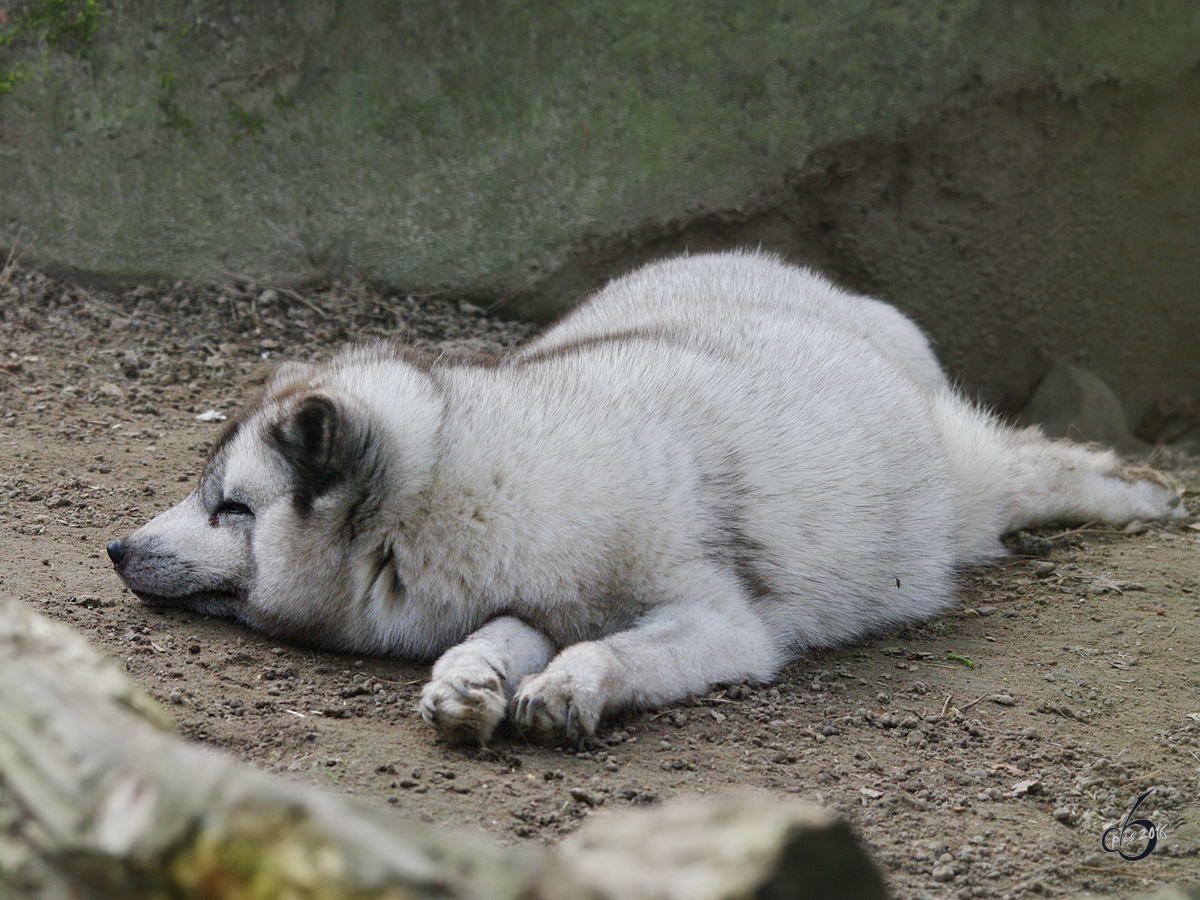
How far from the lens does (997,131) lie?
5855mm

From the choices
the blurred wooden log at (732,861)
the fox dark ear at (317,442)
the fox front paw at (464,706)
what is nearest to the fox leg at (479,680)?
the fox front paw at (464,706)

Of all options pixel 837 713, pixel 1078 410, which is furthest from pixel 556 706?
pixel 1078 410

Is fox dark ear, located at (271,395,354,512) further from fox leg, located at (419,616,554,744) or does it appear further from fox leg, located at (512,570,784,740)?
fox leg, located at (512,570,784,740)

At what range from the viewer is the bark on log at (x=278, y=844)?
104cm

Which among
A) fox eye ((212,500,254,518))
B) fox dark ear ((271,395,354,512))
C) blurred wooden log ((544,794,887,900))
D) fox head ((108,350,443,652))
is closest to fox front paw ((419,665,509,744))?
fox head ((108,350,443,652))

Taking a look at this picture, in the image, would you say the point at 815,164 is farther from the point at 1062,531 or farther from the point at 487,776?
the point at 487,776

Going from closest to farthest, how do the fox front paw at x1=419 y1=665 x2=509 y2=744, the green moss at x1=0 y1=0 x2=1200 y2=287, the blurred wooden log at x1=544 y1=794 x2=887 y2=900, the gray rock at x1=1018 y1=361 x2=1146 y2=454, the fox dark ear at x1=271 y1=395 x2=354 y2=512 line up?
the blurred wooden log at x1=544 y1=794 x2=887 y2=900, the fox front paw at x1=419 y1=665 x2=509 y2=744, the fox dark ear at x1=271 y1=395 x2=354 y2=512, the green moss at x1=0 y1=0 x2=1200 y2=287, the gray rock at x1=1018 y1=361 x2=1146 y2=454

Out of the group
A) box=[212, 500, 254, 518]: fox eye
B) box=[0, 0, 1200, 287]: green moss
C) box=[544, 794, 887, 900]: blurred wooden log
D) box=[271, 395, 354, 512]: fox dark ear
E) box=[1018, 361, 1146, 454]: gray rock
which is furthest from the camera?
box=[1018, 361, 1146, 454]: gray rock

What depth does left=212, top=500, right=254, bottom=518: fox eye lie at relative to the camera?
300 cm

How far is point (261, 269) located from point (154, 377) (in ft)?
2.85

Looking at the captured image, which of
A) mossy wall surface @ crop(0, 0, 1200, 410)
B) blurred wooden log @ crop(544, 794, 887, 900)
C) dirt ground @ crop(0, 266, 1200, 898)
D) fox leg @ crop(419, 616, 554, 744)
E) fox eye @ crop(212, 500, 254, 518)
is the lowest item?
dirt ground @ crop(0, 266, 1200, 898)

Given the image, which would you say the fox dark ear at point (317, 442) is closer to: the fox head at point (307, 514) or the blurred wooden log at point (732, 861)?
the fox head at point (307, 514)

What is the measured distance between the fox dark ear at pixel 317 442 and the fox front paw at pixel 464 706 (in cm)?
61

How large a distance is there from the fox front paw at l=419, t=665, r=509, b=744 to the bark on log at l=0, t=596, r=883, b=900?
4.00 feet
